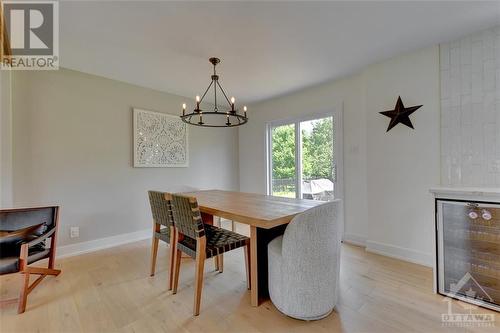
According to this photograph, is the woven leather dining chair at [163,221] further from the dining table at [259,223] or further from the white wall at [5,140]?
the white wall at [5,140]

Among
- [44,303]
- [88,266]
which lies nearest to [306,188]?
[88,266]

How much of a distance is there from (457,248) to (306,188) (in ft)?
7.15

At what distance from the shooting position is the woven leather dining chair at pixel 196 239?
5.64ft

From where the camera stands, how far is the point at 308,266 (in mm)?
1587

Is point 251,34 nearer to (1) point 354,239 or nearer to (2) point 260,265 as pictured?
(2) point 260,265

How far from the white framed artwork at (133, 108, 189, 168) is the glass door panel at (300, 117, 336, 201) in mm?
2083

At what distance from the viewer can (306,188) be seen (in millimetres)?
3900

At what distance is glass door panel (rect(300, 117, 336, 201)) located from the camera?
3539 mm

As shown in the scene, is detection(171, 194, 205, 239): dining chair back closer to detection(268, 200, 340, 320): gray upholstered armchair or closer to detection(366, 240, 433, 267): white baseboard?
detection(268, 200, 340, 320): gray upholstered armchair

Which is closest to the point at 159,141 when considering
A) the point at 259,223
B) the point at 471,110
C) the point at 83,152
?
the point at 83,152

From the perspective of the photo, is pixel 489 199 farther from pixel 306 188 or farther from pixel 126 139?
pixel 126 139

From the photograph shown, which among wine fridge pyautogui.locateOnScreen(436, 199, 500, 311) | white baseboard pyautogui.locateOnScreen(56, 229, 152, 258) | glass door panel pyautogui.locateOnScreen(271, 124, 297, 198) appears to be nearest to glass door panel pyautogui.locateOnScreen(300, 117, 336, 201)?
glass door panel pyautogui.locateOnScreen(271, 124, 297, 198)

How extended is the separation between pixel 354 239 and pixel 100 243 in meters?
3.52

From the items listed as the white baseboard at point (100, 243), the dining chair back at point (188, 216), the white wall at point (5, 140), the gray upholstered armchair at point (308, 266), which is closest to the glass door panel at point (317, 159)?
the gray upholstered armchair at point (308, 266)
